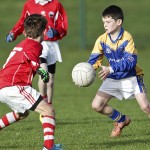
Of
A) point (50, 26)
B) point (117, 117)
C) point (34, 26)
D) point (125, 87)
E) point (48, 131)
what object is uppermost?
point (34, 26)

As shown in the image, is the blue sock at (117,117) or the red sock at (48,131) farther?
the blue sock at (117,117)

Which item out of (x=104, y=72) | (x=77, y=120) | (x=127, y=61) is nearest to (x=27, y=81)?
(x=104, y=72)

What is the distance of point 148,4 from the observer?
99.0ft

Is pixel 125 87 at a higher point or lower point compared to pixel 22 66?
lower

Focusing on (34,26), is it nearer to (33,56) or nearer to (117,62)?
(33,56)

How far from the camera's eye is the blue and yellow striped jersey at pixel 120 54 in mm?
9219

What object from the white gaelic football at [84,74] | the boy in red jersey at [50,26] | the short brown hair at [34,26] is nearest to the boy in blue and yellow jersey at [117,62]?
the white gaelic football at [84,74]

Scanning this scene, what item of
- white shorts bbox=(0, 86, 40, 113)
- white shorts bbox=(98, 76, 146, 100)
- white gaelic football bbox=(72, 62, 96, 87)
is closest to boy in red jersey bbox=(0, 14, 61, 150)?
white shorts bbox=(0, 86, 40, 113)

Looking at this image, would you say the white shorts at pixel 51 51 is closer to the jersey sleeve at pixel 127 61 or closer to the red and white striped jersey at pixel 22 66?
the jersey sleeve at pixel 127 61

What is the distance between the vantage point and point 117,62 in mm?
9383

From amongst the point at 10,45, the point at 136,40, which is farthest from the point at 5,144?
the point at 136,40

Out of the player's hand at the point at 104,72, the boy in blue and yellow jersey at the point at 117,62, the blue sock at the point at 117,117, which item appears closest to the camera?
the player's hand at the point at 104,72

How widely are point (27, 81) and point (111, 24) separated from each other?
1704 millimetres

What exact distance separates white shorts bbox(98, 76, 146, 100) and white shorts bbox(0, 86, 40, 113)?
5.52ft
